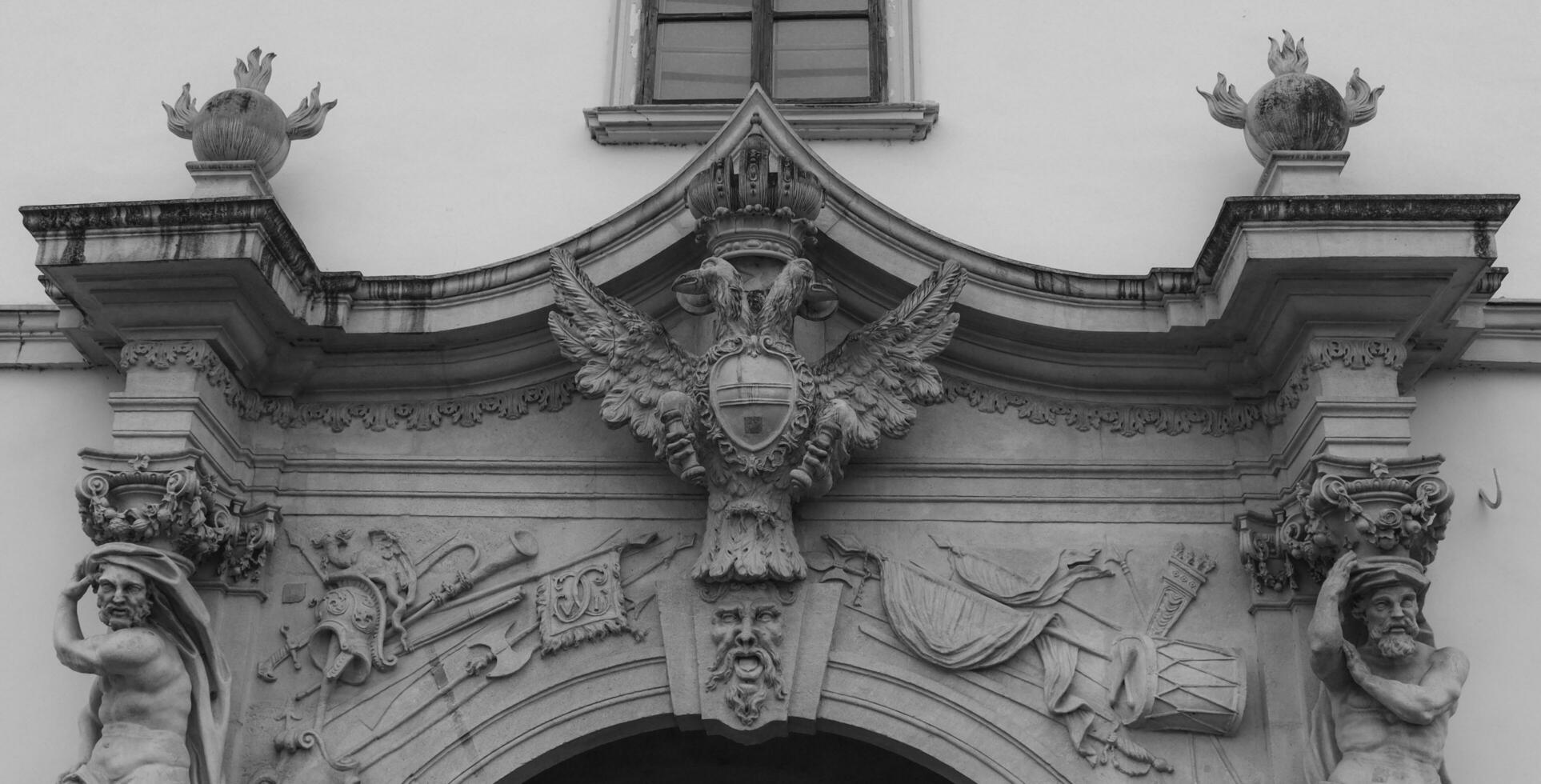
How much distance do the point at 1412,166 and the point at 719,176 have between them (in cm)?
302

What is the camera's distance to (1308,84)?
7.32 metres

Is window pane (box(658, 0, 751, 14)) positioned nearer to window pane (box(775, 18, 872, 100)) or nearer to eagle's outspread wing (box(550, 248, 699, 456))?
→ window pane (box(775, 18, 872, 100))

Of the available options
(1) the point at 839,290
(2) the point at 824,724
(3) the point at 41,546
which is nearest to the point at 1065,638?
(2) the point at 824,724

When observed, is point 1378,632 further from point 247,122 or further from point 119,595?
point 247,122

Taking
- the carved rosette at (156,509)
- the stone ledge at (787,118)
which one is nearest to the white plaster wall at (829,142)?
the stone ledge at (787,118)

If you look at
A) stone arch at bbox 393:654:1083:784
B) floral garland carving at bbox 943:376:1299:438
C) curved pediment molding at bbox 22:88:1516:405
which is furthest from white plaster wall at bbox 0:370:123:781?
floral garland carving at bbox 943:376:1299:438

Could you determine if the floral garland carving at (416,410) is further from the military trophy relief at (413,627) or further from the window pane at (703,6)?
the window pane at (703,6)

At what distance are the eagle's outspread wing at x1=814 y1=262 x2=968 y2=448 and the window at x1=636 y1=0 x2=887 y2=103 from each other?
1.48 metres

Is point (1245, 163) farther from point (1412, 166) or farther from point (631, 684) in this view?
point (631, 684)

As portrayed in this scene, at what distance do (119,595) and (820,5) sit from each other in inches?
159

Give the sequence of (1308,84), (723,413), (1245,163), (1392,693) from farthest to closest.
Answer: (1245,163) → (1308,84) → (723,413) → (1392,693)

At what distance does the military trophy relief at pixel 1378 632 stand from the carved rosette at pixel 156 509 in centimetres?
393

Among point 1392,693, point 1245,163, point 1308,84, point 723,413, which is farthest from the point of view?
point 1245,163

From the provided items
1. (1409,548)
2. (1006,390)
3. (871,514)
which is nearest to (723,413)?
(871,514)
